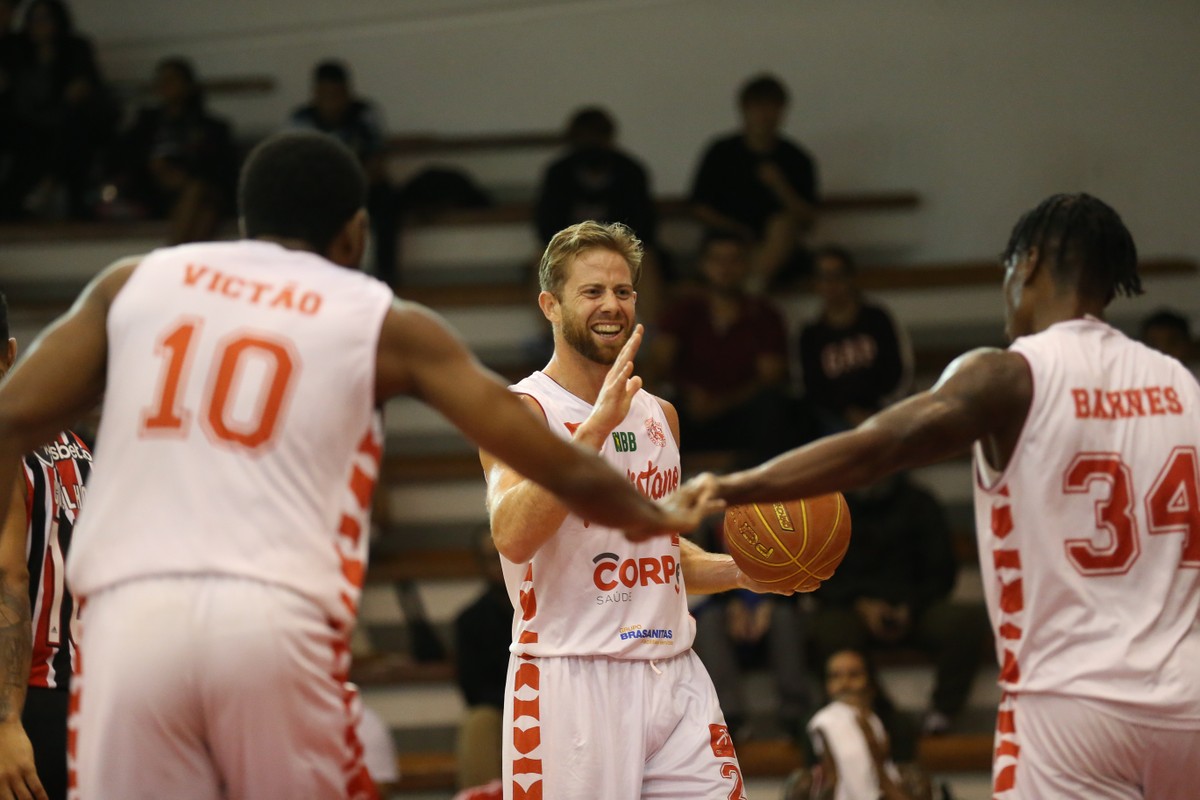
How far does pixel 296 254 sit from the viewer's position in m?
3.55

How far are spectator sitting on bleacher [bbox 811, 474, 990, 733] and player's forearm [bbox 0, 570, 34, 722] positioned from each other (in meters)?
5.46

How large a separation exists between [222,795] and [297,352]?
3.34 ft

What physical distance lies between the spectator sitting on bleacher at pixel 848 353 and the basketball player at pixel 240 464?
6.80 meters

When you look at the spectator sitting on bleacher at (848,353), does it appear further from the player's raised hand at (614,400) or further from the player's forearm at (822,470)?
the player's forearm at (822,470)

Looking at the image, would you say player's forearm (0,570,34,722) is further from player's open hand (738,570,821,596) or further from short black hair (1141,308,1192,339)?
short black hair (1141,308,1192,339)

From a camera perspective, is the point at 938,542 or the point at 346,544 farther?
the point at 938,542

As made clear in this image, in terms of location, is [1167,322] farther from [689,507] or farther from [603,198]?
[689,507]

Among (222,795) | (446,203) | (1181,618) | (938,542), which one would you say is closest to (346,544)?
(222,795)

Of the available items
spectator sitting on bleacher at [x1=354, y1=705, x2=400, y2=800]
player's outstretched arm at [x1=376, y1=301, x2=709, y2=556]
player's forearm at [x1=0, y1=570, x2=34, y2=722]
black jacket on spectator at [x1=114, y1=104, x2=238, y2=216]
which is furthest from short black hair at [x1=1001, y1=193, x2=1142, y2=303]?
black jacket on spectator at [x1=114, y1=104, x2=238, y2=216]

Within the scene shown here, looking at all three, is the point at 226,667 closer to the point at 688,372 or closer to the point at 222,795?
the point at 222,795

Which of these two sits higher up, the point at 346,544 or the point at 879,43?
the point at 879,43

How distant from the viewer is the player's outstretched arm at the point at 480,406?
350 centimetres

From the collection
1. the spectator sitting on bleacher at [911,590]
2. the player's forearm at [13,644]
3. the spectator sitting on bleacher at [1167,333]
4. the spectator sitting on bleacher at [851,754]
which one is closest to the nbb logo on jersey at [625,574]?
the player's forearm at [13,644]

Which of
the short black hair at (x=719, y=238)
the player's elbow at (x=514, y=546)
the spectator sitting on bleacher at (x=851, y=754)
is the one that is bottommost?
the spectator sitting on bleacher at (x=851, y=754)
